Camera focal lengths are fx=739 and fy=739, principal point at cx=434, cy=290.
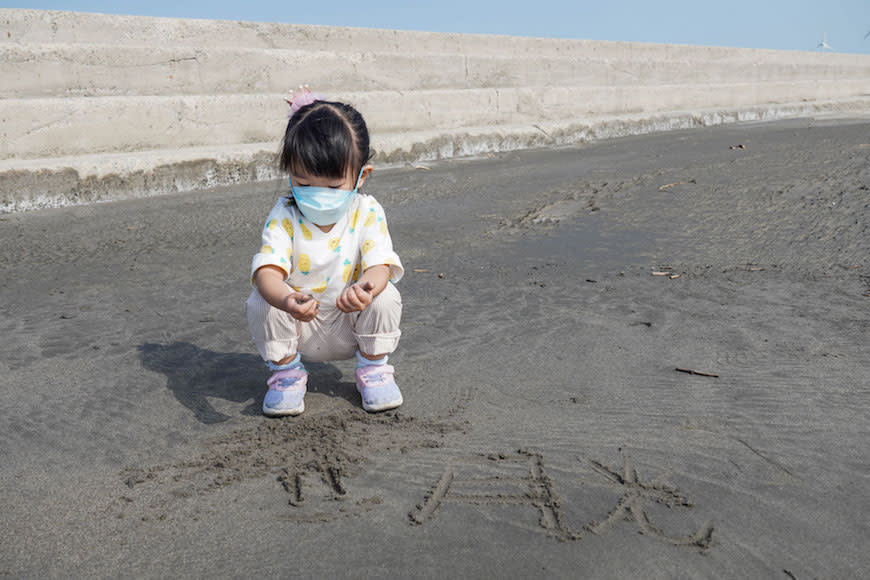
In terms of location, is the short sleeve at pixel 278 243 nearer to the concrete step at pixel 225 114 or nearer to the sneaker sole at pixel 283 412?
the sneaker sole at pixel 283 412

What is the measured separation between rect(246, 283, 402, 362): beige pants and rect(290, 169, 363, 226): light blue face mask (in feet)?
0.92

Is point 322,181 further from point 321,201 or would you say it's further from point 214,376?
point 214,376

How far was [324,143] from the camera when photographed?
215cm

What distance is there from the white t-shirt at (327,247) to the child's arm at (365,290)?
28 mm

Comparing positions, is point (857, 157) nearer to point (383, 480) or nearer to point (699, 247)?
point (699, 247)

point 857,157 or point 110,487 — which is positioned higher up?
point 857,157

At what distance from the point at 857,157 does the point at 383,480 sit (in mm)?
5343

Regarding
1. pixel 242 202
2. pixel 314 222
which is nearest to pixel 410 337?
pixel 314 222

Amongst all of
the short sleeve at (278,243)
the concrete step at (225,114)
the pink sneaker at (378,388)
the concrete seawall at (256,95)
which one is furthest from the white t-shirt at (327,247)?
the concrete step at (225,114)

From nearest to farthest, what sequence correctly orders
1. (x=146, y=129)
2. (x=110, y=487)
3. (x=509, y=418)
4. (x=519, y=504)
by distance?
(x=519, y=504) → (x=110, y=487) → (x=509, y=418) → (x=146, y=129)

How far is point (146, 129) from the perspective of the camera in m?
6.21

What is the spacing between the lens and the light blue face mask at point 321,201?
85.7 inches

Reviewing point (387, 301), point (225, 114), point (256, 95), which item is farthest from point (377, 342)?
point (256, 95)

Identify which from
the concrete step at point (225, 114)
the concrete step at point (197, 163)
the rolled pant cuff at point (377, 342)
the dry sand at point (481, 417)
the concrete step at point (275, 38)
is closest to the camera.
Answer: the dry sand at point (481, 417)
